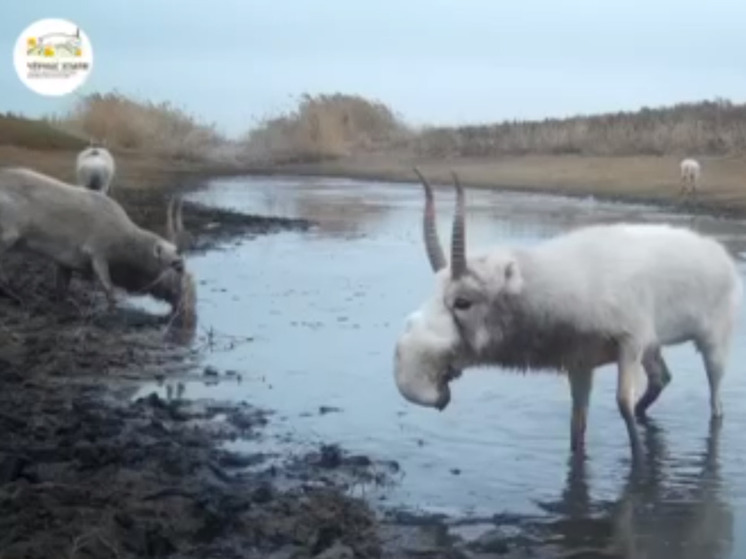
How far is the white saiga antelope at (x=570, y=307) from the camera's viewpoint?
7742 mm

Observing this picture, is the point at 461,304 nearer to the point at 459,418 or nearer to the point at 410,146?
the point at 459,418

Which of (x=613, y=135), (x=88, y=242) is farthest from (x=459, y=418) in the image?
(x=613, y=135)

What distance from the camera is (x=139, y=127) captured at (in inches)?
2186

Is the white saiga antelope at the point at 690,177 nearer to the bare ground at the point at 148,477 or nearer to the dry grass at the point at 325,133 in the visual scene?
the dry grass at the point at 325,133

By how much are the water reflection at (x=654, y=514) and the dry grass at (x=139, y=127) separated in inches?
1710

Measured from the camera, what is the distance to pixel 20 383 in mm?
10414

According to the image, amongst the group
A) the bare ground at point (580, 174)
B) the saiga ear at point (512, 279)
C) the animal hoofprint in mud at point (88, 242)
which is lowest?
the bare ground at point (580, 174)

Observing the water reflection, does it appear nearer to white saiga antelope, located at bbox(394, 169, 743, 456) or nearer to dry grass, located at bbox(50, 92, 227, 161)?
white saiga antelope, located at bbox(394, 169, 743, 456)

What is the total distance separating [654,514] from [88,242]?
771 centimetres

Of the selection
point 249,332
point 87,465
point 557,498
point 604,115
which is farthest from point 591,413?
point 604,115

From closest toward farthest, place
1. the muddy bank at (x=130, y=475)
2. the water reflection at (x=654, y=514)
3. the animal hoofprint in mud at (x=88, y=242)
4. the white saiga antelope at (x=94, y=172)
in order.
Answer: the muddy bank at (x=130, y=475) → the water reflection at (x=654, y=514) → the animal hoofprint in mud at (x=88, y=242) → the white saiga antelope at (x=94, y=172)

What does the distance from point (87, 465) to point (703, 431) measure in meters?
3.76

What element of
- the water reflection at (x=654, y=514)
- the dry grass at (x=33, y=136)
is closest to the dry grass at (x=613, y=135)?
the dry grass at (x=33, y=136)

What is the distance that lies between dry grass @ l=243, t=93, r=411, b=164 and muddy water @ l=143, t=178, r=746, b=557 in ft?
144
